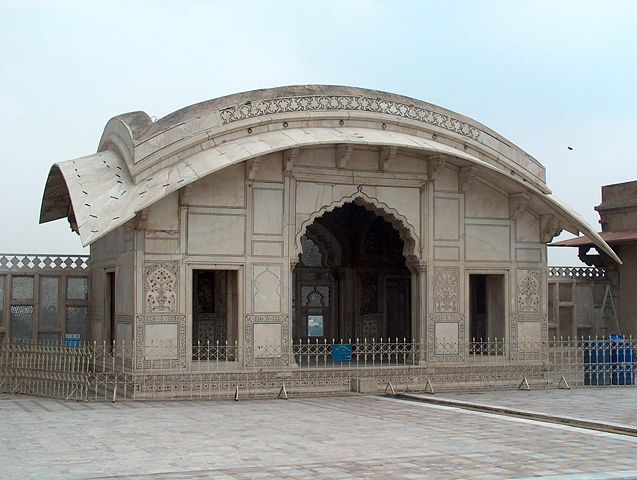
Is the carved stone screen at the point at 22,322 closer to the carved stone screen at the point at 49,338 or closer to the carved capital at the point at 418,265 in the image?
the carved stone screen at the point at 49,338

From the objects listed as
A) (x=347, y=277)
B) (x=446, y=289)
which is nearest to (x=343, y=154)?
(x=446, y=289)

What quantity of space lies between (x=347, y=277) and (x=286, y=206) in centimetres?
478

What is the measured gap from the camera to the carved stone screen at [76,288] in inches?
718

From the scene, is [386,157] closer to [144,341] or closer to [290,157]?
[290,157]

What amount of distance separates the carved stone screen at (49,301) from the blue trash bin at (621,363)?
1083 centimetres

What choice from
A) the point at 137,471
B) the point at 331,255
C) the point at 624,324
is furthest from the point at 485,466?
the point at 624,324

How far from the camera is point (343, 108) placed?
623 inches

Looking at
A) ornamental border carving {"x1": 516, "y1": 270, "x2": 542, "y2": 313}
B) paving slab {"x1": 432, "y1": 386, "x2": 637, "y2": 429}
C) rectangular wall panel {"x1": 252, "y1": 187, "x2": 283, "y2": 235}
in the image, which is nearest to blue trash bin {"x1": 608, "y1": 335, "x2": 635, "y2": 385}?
paving slab {"x1": 432, "y1": 386, "x2": 637, "y2": 429}

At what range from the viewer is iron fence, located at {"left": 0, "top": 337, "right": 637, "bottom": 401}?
1435cm

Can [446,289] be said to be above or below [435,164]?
below

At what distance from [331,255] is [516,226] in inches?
178

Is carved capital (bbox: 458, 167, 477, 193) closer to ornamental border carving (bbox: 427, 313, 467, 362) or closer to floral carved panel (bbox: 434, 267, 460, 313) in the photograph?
floral carved panel (bbox: 434, 267, 460, 313)

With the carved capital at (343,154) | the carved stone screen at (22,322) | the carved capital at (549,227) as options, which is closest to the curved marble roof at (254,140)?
the carved capital at (549,227)

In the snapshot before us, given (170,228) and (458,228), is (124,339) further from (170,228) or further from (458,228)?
(458,228)
